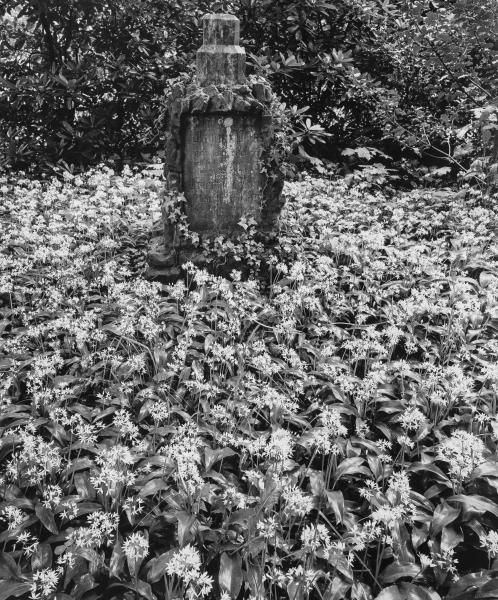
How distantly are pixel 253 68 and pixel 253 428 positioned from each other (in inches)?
261

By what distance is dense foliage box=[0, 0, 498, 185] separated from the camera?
7.91 m

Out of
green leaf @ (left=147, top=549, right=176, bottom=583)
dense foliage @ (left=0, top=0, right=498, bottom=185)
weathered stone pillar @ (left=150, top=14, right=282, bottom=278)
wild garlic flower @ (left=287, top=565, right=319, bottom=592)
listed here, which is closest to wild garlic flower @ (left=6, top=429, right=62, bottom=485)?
green leaf @ (left=147, top=549, right=176, bottom=583)

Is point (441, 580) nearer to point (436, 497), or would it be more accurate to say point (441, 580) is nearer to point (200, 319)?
point (436, 497)

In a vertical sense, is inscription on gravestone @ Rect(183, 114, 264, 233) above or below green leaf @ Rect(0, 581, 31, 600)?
above

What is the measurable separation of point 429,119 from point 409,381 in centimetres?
612

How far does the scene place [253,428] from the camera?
10.9 ft

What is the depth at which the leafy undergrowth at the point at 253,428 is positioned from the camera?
2.36m

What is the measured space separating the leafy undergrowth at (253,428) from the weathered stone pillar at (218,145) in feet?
1.69

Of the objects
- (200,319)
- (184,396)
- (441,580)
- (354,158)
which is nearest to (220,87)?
(200,319)

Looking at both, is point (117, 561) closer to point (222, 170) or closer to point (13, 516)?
point (13, 516)

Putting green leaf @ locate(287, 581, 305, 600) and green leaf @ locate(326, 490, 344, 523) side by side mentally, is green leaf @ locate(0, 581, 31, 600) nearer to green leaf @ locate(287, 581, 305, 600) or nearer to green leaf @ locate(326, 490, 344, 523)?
green leaf @ locate(287, 581, 305, 600)

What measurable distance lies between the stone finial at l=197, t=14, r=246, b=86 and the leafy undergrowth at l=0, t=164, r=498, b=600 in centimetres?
157

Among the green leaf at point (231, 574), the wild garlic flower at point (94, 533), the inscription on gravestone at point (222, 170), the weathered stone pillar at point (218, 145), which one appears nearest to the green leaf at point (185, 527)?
the green leaf at point (231, 574)

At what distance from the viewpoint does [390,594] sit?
2.33 meters
